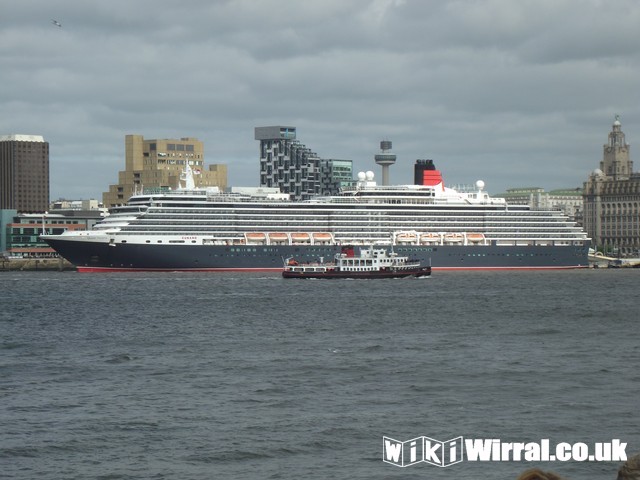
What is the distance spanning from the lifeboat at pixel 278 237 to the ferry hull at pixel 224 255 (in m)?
1.90

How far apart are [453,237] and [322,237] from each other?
16.3 m

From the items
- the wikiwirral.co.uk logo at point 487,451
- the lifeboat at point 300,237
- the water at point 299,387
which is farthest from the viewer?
the lifeboat at point 300,237

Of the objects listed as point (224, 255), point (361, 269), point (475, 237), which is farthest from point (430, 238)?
point (361, 269)

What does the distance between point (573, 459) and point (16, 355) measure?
2832 centimetres

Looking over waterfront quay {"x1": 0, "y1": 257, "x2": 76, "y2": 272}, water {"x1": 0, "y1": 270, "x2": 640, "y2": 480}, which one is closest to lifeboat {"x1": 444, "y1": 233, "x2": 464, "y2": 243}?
waterfront quay {"x1": 0, "y1": 257, "x2": 76, "y2": 272}

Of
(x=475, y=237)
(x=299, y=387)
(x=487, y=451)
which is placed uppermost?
(x=475, y=237)

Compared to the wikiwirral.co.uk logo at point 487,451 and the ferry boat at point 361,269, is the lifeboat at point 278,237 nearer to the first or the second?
the ferry boat at point 361,269

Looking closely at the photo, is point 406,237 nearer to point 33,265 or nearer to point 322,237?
point 322,237

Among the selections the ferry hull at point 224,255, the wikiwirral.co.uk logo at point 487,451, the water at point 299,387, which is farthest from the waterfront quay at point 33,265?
the wikiwirral.co.uk logo at point 487,451

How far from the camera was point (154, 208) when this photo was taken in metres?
135

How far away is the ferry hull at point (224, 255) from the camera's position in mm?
132750

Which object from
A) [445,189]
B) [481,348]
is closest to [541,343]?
[481,348]

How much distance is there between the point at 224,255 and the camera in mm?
134750

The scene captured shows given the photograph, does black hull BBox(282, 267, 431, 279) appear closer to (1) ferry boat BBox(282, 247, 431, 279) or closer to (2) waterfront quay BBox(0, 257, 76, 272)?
(1) ferry boat BBox(282, 247, 431, 279)
